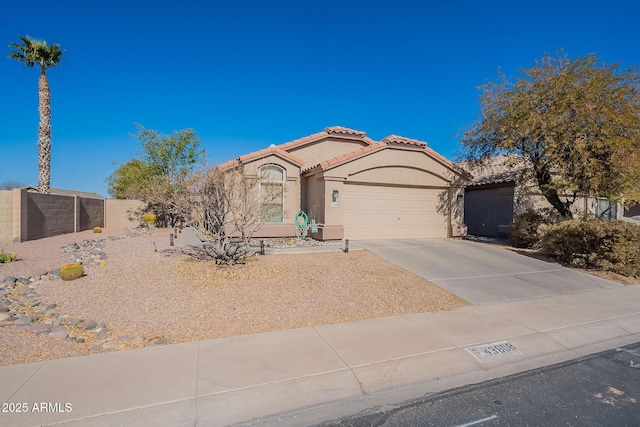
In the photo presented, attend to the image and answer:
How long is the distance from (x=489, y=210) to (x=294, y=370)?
17.7 meters

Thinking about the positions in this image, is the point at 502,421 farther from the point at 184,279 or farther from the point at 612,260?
the point at 612,260

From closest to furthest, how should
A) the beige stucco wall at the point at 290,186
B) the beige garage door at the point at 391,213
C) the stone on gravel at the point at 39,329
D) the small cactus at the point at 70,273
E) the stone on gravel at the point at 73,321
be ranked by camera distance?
1. the stone on gravel at the point at 39,329
2. the stone on gravel at the point at 73,321
3. the small cactus at the point at 70,273
4. the beige garage door at the point at 391,213
5. the beige stucco wall at the point at 290,186

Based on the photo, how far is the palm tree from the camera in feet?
62.3

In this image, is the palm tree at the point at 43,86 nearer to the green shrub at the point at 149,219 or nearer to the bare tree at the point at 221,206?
the green shrub at the point at 149,219

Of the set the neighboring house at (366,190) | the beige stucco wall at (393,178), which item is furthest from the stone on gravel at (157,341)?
the beige stucco wall at (393,178)


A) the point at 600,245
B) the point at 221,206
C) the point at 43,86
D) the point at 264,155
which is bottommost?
the point at 600,245

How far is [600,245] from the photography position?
10047mm

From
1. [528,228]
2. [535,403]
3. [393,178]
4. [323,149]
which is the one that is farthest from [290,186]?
[535,403]

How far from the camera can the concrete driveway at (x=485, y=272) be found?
8.01 m

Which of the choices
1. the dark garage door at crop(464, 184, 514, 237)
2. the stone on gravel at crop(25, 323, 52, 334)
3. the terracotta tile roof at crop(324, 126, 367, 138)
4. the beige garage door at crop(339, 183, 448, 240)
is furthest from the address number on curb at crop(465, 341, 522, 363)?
the dark garage door at crop(464, 184, 514, 237)

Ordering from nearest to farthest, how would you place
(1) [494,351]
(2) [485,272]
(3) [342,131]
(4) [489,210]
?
(1) [494,351]
(2) [485,272]
(3) [342,131]
(4) [489,210]

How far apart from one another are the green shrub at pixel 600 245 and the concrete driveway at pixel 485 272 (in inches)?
31.8

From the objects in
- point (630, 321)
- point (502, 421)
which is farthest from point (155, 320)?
point (630, 321)

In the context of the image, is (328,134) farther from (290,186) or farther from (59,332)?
(59,332)
